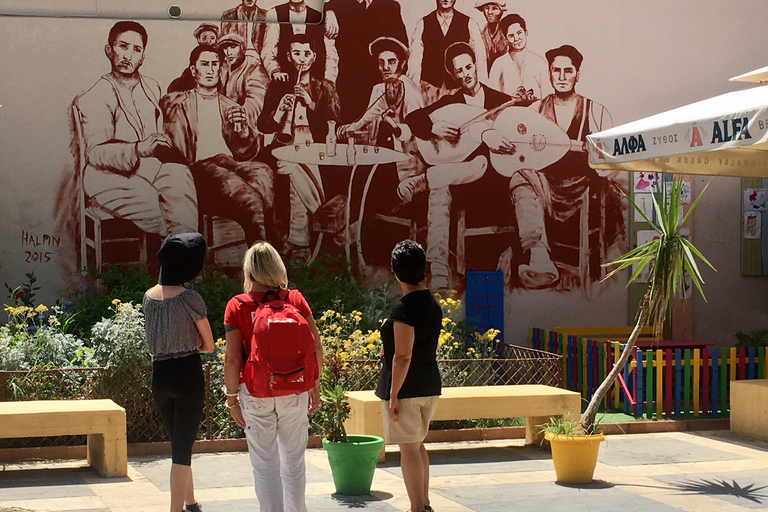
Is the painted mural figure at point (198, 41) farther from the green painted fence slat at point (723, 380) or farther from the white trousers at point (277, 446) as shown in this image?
the white trousers at point (277, 446)

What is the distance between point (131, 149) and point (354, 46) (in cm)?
322

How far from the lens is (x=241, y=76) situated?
511 inches

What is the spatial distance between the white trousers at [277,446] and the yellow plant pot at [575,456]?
2675mm

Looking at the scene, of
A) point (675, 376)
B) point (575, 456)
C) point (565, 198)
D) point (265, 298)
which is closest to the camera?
point (265, 298)

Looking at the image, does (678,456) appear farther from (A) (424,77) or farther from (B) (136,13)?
(B) (136,13)

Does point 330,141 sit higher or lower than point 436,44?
lower

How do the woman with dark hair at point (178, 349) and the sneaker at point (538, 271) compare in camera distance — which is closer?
the woman with dark hair at point (178, 349)

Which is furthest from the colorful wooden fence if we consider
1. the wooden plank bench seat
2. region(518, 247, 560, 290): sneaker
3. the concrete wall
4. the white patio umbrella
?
the concrete wall

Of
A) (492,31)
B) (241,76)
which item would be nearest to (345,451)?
(241,76)

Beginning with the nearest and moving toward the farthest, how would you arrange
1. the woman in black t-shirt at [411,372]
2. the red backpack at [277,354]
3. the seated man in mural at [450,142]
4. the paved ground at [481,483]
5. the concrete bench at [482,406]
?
the red backpack at [277,354] < the woman in black t-shirt at [411,372] < the paved ground at [481,483] < the concrete bench at [482,406] < the seated man in mural at [450,142]

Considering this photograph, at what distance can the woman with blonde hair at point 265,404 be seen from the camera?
18.5ft

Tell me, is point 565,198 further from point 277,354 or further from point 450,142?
point 277,354

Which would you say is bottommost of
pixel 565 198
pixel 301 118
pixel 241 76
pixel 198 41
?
pixel 565 198

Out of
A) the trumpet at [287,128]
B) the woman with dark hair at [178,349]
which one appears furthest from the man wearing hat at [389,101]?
the woman with dark hair at [178,349]
